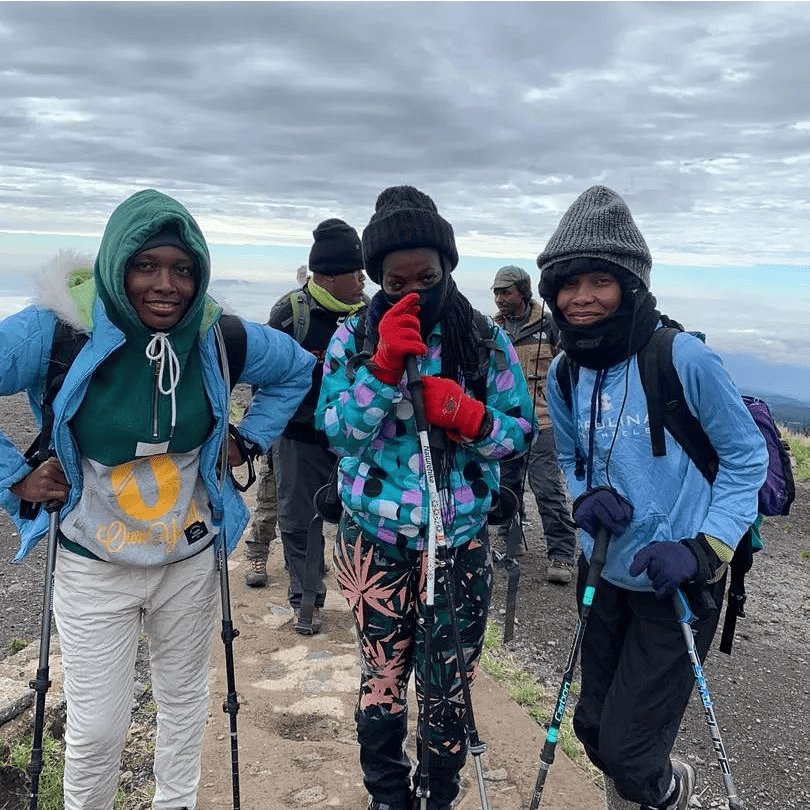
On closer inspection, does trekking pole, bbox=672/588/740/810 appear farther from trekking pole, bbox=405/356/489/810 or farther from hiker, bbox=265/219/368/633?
hiker, bbox=265/219/368/633

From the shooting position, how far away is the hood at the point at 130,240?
2916 mm

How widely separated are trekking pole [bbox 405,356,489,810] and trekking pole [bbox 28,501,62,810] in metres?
1.58

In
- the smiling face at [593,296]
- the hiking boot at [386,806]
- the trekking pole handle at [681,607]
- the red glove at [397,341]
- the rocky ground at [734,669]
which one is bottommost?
the rocky ground at [734,669]

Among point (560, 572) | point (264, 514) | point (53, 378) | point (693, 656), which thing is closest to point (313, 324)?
point (264, 514)

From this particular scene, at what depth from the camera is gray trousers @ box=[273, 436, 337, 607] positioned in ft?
18.9

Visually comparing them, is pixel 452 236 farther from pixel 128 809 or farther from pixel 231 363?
pixel 128 809

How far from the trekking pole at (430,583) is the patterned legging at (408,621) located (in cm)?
10

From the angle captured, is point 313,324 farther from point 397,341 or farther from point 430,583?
point 430,583

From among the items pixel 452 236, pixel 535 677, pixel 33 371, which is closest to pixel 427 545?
pixel 452 236

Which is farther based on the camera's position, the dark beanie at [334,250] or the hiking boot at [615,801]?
the dark beanie at [334,250]

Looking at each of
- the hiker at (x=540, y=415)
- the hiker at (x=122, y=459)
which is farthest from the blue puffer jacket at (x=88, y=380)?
the hiker at (x=540, y=415)

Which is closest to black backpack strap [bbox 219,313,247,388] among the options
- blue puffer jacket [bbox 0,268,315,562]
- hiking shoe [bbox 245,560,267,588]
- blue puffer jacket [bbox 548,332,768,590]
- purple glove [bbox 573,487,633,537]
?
blue puffer jacket [bbox 0,268,315,562]

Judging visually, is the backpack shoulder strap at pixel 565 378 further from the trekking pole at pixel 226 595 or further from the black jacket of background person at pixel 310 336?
the black jacket of background person at pixel 310 336

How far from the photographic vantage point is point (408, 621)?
11.1 feet
